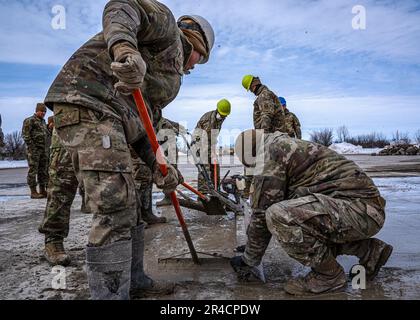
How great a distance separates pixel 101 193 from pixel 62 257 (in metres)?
1.31

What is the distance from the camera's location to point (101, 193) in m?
1.85

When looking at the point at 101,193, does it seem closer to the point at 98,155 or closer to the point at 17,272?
the point at 98,155

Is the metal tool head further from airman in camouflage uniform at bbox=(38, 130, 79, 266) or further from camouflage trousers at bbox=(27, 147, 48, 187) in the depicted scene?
camouflage trousers at bbox=(27, 147, 48, 187)

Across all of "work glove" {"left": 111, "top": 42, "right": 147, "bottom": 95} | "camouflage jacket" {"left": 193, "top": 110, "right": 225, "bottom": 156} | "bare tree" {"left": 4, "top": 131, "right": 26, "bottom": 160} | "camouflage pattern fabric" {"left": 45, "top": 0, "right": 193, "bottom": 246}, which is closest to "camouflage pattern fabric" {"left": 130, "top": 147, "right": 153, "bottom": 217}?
"camouflage pattern fabric" {"left": 45, "top": 0, "right": 193, "bottom": 246}

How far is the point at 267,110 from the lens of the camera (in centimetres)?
628

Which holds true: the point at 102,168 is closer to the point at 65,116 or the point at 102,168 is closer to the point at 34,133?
the point at 65,116

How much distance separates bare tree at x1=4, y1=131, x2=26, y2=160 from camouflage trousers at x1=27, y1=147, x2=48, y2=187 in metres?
26.2

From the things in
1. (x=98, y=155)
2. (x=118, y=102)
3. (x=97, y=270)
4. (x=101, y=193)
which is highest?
(x=118, y=102)

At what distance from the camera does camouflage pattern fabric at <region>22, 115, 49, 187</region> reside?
7.80 m

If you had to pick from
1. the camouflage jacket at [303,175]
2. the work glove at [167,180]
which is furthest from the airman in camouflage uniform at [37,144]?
the camouflage jacket at [303,175]

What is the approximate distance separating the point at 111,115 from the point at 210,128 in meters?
5.49

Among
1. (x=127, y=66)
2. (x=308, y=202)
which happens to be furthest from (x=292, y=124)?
(x=127, y=66)
